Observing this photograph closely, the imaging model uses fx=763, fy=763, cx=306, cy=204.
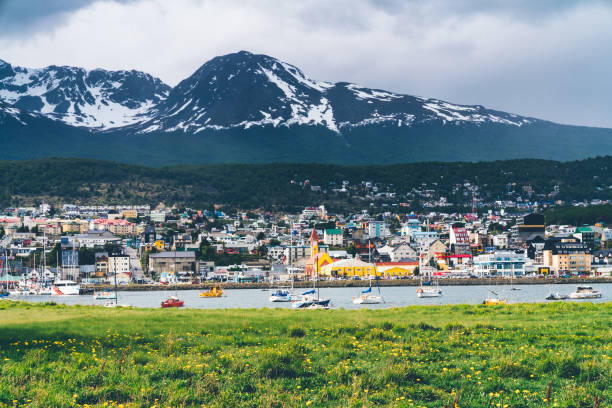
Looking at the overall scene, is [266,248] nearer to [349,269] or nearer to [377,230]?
[349,269]

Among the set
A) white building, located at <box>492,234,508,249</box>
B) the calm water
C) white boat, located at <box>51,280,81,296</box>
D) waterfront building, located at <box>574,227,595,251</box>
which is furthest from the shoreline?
white building, located at <box>492,234,508,249</box>

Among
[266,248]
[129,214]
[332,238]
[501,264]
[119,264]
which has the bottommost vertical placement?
[501,264]

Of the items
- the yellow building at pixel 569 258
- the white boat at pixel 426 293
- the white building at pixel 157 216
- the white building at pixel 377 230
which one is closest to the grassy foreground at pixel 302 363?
the white boat at pixel 426 293

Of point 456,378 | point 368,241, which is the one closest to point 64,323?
point 456,378

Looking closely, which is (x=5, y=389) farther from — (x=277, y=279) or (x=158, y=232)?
(x=158, y=232)

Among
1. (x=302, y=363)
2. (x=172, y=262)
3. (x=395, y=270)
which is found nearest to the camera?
(x=302, y=363)

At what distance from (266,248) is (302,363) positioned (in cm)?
13727

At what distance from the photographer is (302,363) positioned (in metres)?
13.2

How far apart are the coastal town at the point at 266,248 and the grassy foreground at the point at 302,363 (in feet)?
289

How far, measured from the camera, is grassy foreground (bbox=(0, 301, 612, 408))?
1108cm

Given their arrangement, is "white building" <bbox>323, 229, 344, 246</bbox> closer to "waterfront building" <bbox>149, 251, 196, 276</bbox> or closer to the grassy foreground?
"waterfront building" <bbox>149, 251, 196, 276</bbox>

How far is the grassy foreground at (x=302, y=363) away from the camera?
11.1 m

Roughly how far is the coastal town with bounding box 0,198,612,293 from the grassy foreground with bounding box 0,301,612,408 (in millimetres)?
88085

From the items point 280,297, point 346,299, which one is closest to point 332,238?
point 346,299
